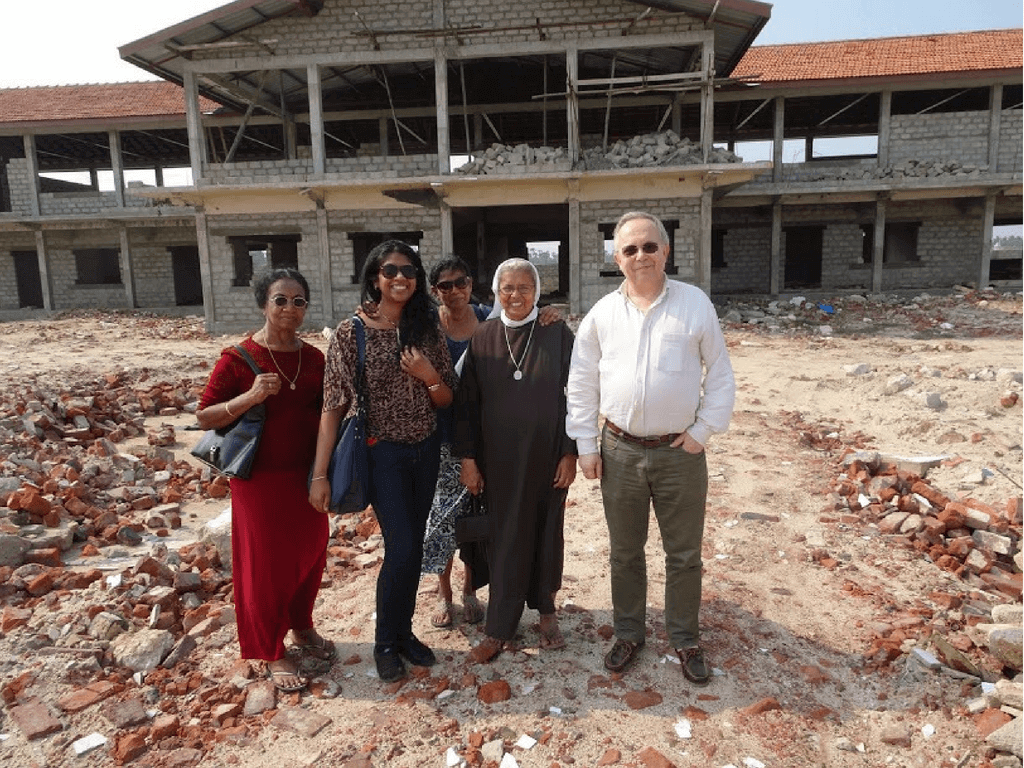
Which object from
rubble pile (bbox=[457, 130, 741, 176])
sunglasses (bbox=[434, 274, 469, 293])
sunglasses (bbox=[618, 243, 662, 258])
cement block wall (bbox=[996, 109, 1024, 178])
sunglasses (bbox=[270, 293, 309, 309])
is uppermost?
cement block wall (bbox=[996, 109, 1024, 178])

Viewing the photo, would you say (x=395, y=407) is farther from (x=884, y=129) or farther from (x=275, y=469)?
(x=884, y=129)

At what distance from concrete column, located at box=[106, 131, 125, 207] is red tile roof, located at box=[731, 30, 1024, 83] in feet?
51.6

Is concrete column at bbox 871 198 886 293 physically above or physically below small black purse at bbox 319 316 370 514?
above

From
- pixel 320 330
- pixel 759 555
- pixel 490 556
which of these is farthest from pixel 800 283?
pixel 490 556

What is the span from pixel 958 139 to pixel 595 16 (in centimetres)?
923

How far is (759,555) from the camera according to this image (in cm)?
407

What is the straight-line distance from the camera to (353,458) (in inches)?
105

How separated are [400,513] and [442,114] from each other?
11792 millimetres

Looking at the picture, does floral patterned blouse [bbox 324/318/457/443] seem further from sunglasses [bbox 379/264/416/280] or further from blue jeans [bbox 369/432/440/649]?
sunglasses [bbox 379/264/416/280]

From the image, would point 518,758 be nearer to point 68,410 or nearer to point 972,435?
point 972,435

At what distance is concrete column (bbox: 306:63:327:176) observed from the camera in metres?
13.2

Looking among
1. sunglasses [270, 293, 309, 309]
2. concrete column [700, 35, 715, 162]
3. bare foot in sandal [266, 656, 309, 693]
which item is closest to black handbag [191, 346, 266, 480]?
sunglasses [270, 293, 309, 309]

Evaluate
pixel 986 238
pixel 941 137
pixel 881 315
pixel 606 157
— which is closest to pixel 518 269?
pixel 606 157

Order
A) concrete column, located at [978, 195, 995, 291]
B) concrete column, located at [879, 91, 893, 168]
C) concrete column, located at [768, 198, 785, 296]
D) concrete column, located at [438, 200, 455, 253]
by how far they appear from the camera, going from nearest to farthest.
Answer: concrete column, located at [438, 200, 455, 253] → concrete column, located at [879, 91, 893, 168] → concrete column, located at [978, 195, 995, 291] → concrete column, located at [768, 198, 785, 296]
